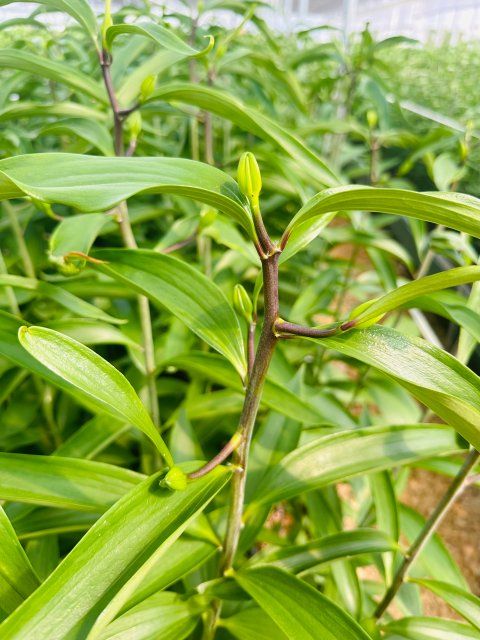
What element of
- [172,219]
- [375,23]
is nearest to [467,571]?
[172,219]

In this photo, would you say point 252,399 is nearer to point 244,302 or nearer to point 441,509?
point 244,302

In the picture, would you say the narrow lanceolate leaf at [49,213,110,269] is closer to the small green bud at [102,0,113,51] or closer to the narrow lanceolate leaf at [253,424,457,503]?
the small green bud at [102,0,113,51]

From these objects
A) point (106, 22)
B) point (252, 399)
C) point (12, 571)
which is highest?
point (106, 22)

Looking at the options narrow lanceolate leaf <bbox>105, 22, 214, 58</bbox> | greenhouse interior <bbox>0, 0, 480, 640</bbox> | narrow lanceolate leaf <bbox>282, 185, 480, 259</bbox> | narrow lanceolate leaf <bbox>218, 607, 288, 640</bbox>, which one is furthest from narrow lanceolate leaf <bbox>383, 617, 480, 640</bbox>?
narrow lanceolate leaf <bbox>105, 22, 214, 58</bbox>

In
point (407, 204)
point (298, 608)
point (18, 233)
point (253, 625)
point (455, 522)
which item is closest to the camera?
point (407, 204)

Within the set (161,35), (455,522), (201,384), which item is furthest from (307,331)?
(455,522)

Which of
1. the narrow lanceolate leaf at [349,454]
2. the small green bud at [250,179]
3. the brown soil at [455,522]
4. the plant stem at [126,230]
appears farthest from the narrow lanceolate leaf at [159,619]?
the brown soil at [455,522]

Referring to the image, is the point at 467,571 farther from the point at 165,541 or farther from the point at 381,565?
the point at 165,541
